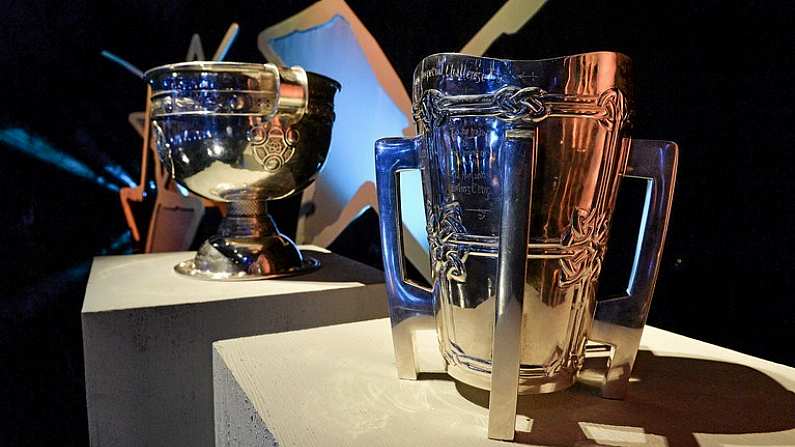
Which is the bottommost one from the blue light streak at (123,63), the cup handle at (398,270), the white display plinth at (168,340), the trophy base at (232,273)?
the white display plinth at (168,340)

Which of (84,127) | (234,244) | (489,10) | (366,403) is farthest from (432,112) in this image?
(84,127)

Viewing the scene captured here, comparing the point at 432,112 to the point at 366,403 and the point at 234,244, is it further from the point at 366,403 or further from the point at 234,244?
the point at 234,244

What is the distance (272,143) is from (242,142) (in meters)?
0.05

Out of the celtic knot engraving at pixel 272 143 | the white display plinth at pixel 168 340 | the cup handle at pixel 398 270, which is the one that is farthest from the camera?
the celtic knot engraving at pixel 272 143

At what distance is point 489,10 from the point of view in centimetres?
94

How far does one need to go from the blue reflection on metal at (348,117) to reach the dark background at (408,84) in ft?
0.33

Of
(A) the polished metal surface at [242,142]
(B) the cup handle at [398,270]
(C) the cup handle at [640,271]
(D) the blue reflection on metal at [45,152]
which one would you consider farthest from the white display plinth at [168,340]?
(D) the blue reflection on metal at [45,152]

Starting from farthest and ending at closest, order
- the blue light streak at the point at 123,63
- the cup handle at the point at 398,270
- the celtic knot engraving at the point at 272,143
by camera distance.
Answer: the blue light streak at the point at 123,63 < the celtic knot engraving at the point at 272,143 < the cup handle at the point at 398,270

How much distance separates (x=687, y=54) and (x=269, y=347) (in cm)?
56

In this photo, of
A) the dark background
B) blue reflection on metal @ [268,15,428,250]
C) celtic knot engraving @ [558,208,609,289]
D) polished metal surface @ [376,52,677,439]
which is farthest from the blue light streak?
celtic knot engraving @ [558,208,609,289]

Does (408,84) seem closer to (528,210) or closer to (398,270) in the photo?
(398,270)

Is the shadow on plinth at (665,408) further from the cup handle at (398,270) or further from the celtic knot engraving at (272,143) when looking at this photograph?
the celtic knot engraving at (272,143)

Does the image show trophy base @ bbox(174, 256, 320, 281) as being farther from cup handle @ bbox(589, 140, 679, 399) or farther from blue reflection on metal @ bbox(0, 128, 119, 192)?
blue reflection on metal @ bbox(0, 128, 119, 192)

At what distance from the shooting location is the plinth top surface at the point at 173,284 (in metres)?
0.91
